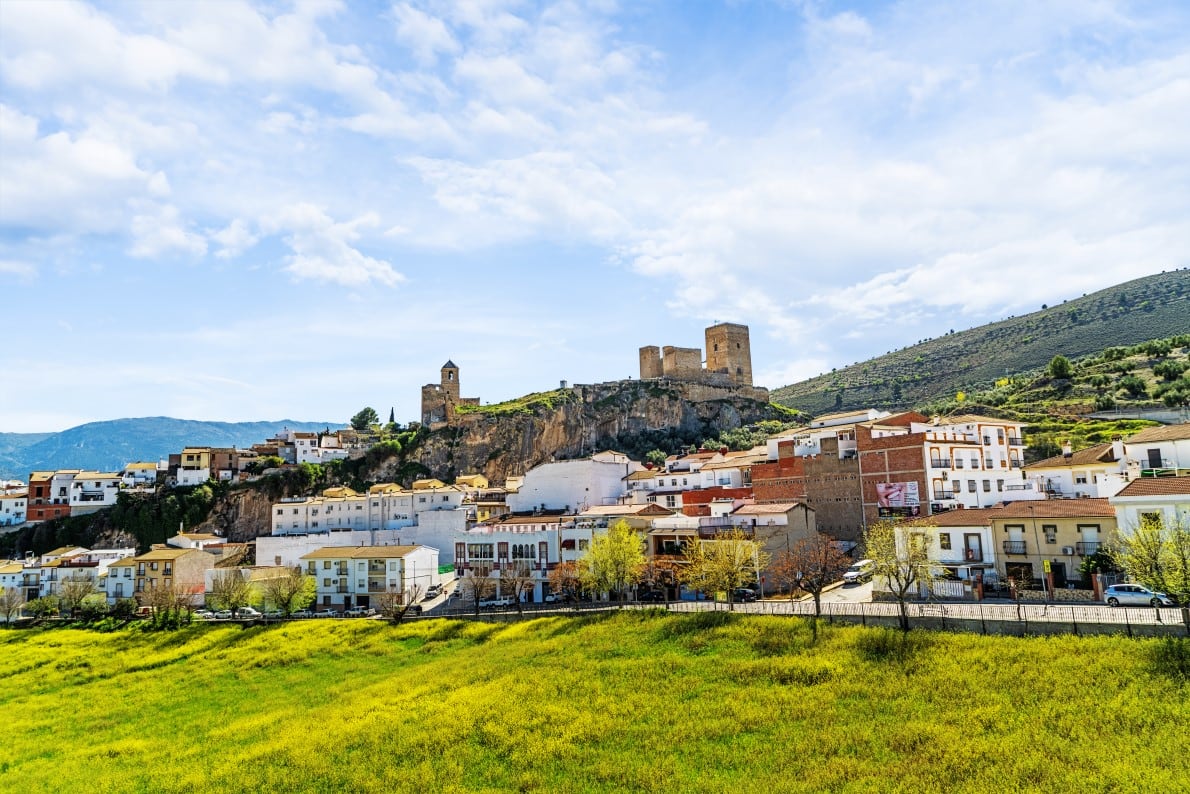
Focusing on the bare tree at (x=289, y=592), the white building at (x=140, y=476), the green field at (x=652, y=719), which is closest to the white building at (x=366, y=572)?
the bare tree at (x=289, y=592)

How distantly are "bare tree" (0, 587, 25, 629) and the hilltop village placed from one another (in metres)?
1.36

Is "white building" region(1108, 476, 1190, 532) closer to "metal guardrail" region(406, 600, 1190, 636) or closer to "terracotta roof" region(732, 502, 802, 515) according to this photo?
"metal guardrail" region(406, 600, 1190, 636)

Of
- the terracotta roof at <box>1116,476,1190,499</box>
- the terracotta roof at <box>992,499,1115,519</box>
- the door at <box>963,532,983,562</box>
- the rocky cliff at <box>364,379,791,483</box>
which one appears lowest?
the door at <box>963,532,983,562</box>

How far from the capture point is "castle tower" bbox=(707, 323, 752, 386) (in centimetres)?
14488

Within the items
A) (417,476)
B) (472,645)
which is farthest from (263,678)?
(417,476)

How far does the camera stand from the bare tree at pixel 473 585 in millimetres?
60594

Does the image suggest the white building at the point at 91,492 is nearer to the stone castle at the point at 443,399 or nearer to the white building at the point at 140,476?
the white building at the point at 140,476

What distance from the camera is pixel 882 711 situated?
25.2 m

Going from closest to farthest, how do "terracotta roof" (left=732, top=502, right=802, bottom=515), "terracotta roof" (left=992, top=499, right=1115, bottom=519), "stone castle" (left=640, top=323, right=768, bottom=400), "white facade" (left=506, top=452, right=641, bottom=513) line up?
"terracotta roof" (left=992, top=499, right=1115, bottom=519)
"terracotta roof" (left=732, top=502, right=802, bottom=515)
"white facade" (left=506, top=452, right=641, bottom=513)
"stone castle" (left=640, top=323, right=768, bottom=400)

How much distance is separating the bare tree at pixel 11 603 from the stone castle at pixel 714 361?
95173mm

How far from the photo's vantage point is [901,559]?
38.0 m

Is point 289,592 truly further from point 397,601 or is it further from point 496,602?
point 496,602

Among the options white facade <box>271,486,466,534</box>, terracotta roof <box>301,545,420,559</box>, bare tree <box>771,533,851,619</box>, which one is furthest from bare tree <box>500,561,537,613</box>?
bare tree <box>771,533,851,619</box>

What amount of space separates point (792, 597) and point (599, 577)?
1250cm
